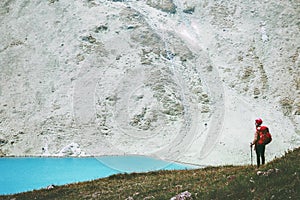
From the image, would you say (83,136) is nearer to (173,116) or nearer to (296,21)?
(173,116)

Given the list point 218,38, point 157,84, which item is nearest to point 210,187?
point 157,84

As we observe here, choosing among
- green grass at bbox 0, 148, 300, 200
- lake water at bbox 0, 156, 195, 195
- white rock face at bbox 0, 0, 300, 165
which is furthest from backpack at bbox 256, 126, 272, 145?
white rock face at bbox 0, 0, 300, 165

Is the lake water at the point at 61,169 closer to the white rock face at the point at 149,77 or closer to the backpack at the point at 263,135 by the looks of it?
the white rock face at the point at 149,77

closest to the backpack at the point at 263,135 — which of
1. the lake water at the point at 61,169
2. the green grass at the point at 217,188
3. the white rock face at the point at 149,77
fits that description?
the green grass at the point at 217,188

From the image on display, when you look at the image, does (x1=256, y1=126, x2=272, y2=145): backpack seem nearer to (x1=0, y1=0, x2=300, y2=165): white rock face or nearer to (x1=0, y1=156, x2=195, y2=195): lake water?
(x1=0, y1=156, x2=195, y2=195): lake water

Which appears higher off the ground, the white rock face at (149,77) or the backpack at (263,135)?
the white rock face at (149,77)

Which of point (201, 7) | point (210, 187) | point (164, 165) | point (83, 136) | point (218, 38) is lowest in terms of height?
point (210, 187)
